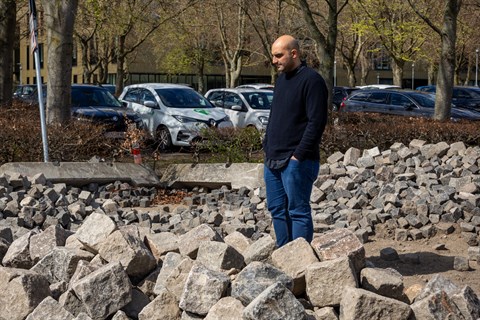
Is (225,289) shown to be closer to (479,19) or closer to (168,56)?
(479,19)

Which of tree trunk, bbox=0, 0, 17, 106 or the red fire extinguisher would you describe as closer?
the red fire extinguisher

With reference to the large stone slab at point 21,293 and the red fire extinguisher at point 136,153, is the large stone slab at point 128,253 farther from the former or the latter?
the red fire extinguisher at point 136,153

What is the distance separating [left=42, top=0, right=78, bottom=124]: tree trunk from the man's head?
929 cm

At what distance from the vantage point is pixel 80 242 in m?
6.52

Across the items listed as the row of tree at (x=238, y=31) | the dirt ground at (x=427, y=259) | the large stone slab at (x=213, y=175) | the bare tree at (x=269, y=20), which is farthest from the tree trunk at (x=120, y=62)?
the dirt ground at (x=427, y=259)

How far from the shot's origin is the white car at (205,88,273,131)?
2222 cm

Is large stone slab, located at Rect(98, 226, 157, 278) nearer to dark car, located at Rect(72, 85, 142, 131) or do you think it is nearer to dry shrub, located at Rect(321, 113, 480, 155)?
dry shrub, located at Rect(321, 113, 480, 155)

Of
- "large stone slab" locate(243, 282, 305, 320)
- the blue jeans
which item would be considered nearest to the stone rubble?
"large stone slab" locate(243, 282, 305, 320)

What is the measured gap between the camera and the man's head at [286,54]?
703cm

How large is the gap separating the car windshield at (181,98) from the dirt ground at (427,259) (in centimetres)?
1164

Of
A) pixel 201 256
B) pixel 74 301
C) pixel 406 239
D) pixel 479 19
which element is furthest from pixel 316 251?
pixel 479 19

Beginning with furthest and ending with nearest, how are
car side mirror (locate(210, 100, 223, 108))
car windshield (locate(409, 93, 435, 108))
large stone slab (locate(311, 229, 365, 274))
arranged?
car windshield (locate(409, 93, 435, 108)) < car side mirror (locate(210, 100, 223, 108)) < large stone slab (locate(311, 229, 365, 274))

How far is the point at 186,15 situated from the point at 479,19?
14.0 m

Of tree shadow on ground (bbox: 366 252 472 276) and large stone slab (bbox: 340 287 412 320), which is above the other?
large stone slab (bbox: 340 287 412 320)
